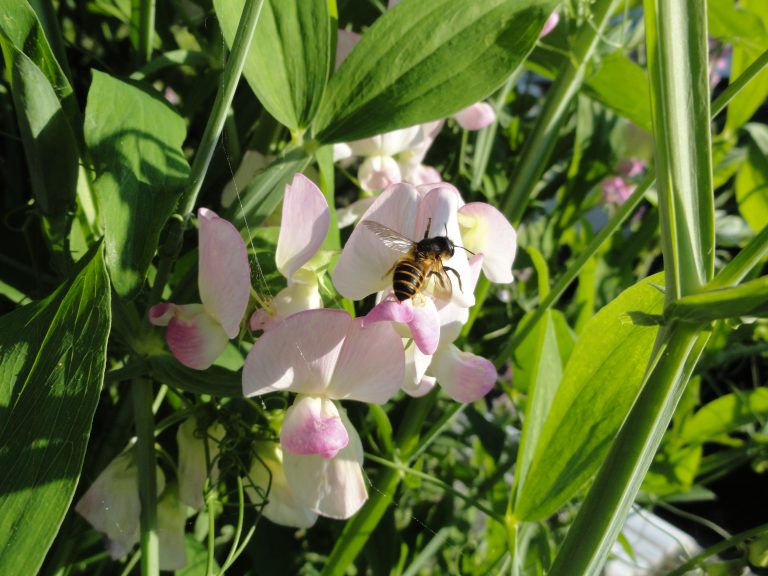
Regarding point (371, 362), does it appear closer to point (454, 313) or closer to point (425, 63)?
point (454, 313)

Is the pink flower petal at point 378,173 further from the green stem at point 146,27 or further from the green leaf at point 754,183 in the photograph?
the green leaf at point 754,183

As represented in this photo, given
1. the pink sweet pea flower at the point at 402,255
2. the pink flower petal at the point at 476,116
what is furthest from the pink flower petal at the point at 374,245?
the pink flower petal at the point at 476,116

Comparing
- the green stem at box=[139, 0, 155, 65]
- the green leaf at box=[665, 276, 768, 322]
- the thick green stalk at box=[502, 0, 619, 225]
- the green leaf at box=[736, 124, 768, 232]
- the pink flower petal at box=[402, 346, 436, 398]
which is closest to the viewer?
the green leaf at box=[665, 276, 768, 322]

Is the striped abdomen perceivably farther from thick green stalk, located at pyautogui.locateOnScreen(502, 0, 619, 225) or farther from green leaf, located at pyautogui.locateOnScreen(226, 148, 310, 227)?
thick green stalk, located at pyautogui.locateOnScreen(502, 0, 619, 225)

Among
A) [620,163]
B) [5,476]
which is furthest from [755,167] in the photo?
[5,476]

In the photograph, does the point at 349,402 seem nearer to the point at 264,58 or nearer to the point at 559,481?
the point at 559,481

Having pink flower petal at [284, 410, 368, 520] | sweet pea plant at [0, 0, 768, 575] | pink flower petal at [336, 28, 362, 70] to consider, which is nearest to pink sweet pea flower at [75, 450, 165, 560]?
sweet pea plant at [0, 0, 768, 575]
